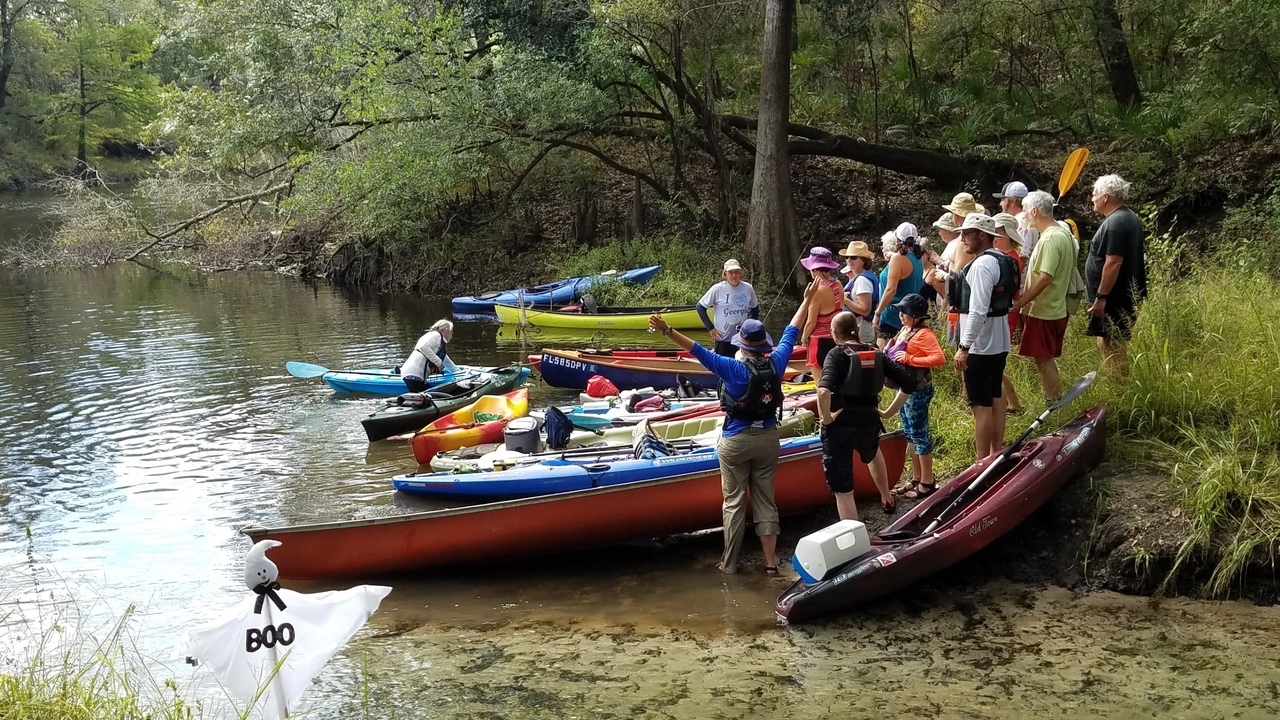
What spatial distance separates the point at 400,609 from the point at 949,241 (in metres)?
5.29

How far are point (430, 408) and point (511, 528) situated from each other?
14.9 ft

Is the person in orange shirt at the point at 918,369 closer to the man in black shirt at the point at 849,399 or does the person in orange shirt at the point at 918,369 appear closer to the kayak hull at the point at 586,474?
the man in black shirt at the point at 849,399

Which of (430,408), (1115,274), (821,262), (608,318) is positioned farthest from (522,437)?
(608,318)

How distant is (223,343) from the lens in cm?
1770

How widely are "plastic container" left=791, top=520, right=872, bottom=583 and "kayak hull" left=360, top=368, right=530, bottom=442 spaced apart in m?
6.19

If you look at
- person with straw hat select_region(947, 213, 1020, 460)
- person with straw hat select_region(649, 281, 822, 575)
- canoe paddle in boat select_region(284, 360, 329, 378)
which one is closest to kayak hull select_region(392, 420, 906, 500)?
person with straw hat select_region(649, 281, 822, 575)

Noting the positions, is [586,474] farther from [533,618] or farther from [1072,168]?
[1072,168]

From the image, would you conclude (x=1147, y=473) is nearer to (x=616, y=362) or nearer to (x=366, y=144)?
Result: (x=616, y=362)

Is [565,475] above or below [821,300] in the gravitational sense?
below

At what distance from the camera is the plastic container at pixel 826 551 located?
19.3 feet

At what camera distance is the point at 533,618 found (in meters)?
6.53

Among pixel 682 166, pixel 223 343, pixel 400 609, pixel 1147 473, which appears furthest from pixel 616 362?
pixel 682 166

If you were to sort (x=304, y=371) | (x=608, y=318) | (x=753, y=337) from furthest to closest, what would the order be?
(x=608, y=318), (x=304, y=371), (x=753, y=337)

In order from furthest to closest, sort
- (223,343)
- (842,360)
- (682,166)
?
(682,166) → (223,343) → (842,360)
